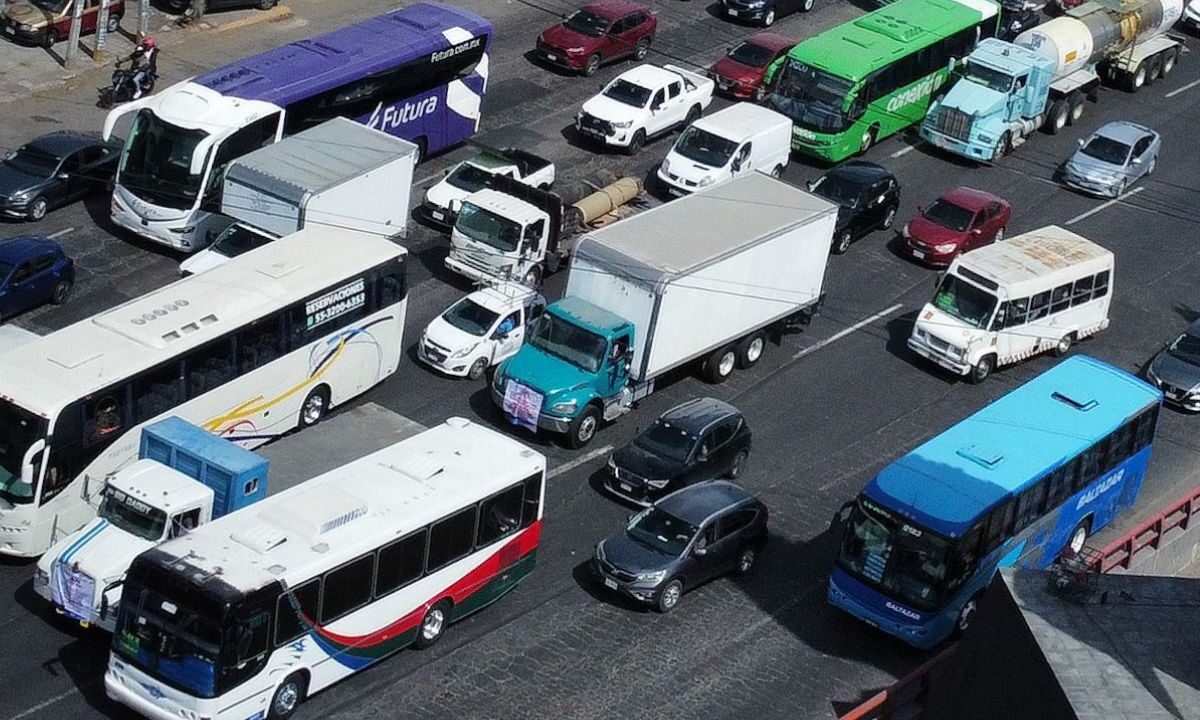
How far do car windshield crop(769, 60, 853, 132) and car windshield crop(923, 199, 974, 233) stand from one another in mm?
4604

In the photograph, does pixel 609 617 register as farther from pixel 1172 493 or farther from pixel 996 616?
pixel 1172 493

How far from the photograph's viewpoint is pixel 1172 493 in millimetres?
41031

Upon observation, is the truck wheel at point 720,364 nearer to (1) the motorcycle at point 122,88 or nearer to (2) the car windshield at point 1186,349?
(2) the car windshield at point 1186,349

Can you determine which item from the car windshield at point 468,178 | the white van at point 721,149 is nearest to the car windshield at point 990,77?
the white van at point 721,149

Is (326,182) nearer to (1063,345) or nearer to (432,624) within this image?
(432,624)

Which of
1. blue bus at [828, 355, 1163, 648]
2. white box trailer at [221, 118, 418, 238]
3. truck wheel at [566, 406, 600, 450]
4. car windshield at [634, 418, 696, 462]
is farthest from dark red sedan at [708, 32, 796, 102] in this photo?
blue bus at [828, 355, 1163, 648]

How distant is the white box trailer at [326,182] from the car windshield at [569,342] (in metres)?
6.13

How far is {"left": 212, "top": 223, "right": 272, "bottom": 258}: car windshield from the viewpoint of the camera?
43.0 meters

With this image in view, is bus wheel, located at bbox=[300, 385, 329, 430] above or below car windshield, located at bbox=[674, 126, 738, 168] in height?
below

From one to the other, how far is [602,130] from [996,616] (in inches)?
971

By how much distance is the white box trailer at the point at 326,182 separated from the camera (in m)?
43.1

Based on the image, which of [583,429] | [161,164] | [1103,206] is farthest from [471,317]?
[1103,206]

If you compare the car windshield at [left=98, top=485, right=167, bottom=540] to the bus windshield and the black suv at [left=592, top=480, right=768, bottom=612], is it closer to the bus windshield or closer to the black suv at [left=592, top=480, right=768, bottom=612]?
the bus windshield

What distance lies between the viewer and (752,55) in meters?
56.4
